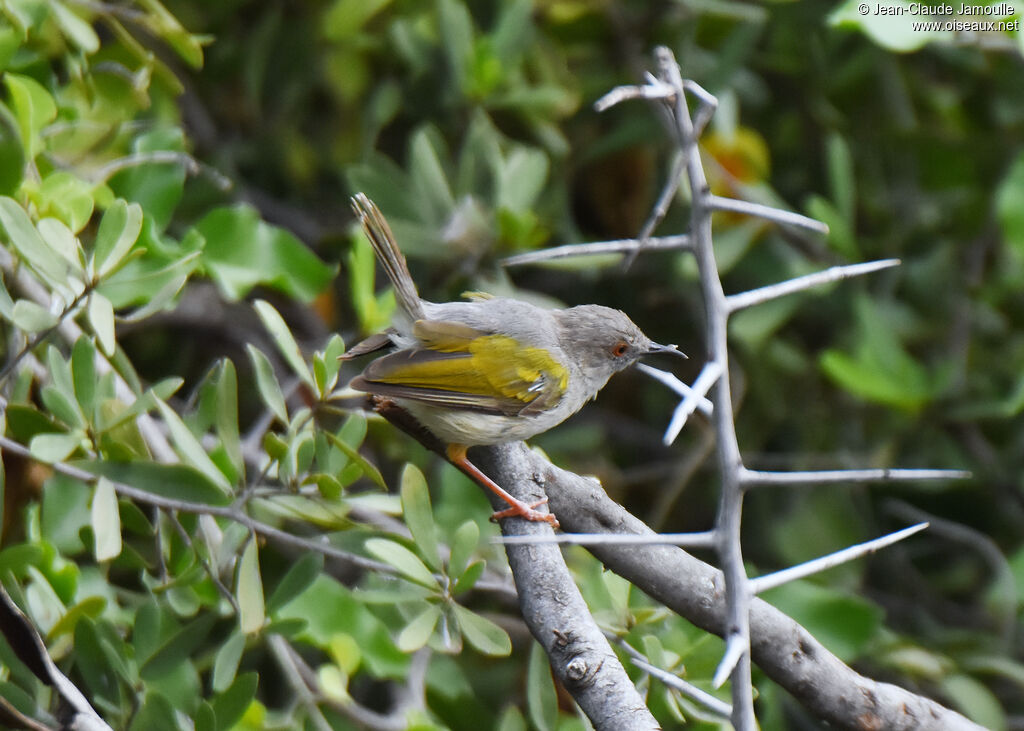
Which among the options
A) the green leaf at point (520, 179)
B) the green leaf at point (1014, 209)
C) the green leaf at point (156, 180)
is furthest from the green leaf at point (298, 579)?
the green leaf at point (1014, 209)

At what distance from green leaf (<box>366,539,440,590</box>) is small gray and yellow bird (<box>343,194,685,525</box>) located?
1.49 feet

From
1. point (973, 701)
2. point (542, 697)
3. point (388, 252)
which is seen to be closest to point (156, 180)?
point (388, 252)

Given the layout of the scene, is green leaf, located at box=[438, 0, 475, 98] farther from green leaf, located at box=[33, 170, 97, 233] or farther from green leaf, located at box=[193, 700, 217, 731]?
green leaf, located at box=[193, 700, 217, 731]

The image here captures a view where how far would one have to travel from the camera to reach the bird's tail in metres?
3.12

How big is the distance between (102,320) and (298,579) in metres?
0.75

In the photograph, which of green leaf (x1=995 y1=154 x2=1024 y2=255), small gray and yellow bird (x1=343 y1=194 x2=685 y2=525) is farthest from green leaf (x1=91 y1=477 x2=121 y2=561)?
green leaf (x1=995 y1=154 x2=1024 y2=255)

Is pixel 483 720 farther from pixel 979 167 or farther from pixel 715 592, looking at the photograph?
pixel 979 167

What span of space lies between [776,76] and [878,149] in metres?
0.57

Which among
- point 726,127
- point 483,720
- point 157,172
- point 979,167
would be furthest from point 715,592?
point 979,167

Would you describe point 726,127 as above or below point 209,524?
above

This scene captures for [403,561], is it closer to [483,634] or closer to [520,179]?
[483,634]

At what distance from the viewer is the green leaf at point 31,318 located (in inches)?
89.2

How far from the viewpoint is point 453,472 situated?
3385 millimetres

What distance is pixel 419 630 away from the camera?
228 centimetres
